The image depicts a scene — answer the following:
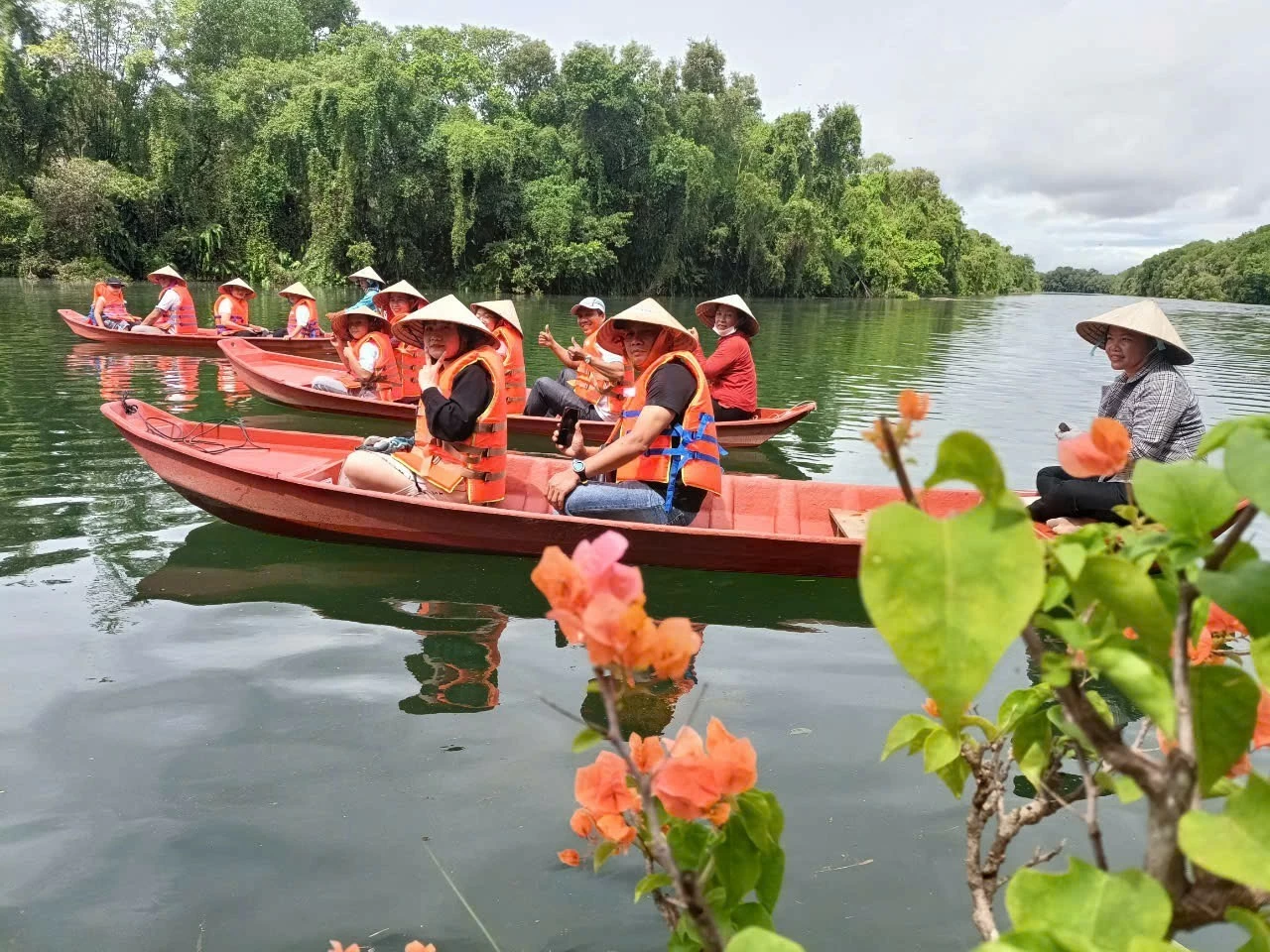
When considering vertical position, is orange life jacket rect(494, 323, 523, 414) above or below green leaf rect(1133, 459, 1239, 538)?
below

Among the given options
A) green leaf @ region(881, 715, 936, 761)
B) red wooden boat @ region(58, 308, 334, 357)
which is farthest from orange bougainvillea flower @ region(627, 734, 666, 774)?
red wooden boat @ region(58, 308, 334, 357)

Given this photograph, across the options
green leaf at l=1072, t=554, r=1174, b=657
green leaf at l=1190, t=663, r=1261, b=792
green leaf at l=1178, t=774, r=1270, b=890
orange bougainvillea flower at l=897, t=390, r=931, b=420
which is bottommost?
green leaf at l=1178, t=774, r=1270, b=890

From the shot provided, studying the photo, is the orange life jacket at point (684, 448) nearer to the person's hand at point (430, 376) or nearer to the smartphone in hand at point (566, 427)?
the smartphone in hand at point (566, 427)

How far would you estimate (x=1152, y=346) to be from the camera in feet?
15.9

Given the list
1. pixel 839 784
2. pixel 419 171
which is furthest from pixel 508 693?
pixel 419 171

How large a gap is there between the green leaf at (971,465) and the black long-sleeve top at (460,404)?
4.63 meters

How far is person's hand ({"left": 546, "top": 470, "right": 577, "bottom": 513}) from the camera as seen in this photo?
5.23 m

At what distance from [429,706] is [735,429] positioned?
5.45 metres

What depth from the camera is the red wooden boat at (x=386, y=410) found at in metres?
8.75

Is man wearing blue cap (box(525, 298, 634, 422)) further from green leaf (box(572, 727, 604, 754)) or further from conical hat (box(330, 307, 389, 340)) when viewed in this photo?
green leaf (box(572, 727, 604, 754))

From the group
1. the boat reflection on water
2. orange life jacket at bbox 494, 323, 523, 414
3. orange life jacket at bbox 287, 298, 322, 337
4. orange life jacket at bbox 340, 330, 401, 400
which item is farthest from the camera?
orange life jacket at bbox 287, 298, 322, 337

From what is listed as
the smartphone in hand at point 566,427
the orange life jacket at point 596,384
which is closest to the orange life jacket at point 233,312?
the orange life jacket at point 596,384

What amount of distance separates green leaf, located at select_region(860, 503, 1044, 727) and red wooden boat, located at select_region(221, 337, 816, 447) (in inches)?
300

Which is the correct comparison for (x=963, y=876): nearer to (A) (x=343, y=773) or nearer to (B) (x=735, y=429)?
(A) (x=343, y=773)
